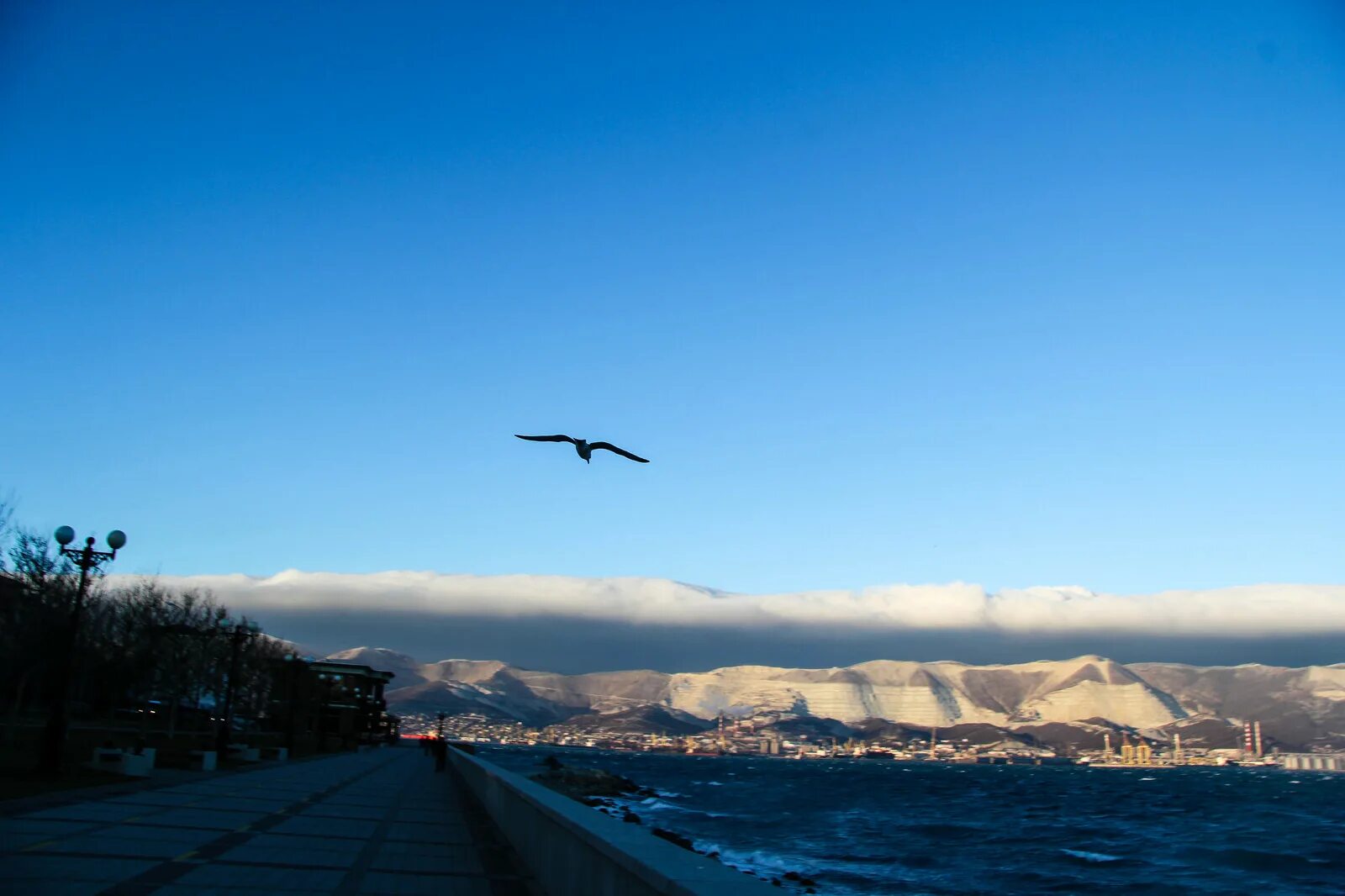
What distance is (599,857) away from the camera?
8953 millimetres

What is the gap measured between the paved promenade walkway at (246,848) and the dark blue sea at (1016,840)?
77.7 ft

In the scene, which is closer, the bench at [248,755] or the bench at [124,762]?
the bench at [124,762]

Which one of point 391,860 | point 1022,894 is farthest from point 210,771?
point 1022,894

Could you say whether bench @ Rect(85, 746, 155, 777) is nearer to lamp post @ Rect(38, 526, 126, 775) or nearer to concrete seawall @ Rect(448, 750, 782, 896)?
lamp post @ Rect(38, 526, 126, 775)

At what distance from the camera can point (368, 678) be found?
16050 centimetres

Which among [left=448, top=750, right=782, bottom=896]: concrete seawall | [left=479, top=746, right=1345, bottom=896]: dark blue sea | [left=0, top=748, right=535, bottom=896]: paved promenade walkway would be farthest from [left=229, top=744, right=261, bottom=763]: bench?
[left=448, top=750, right=782, bottom=896]: concrete seawall

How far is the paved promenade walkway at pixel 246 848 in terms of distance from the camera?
12039 millimetres

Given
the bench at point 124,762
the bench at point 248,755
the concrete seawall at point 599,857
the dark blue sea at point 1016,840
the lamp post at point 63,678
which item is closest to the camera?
the concrete seawall at point 599,857

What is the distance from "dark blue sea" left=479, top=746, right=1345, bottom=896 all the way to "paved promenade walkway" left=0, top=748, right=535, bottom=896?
23.7 metres

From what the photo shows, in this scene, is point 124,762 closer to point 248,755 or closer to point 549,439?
point 248,755

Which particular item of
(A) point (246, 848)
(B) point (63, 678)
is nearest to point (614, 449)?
(A) point (246, 848)

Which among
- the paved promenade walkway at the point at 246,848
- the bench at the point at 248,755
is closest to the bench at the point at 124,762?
the paved promenade walkway at the point at 246,848

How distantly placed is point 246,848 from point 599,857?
934 cm

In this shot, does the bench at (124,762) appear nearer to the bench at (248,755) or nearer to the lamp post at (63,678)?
the lamp post at (63,678)
